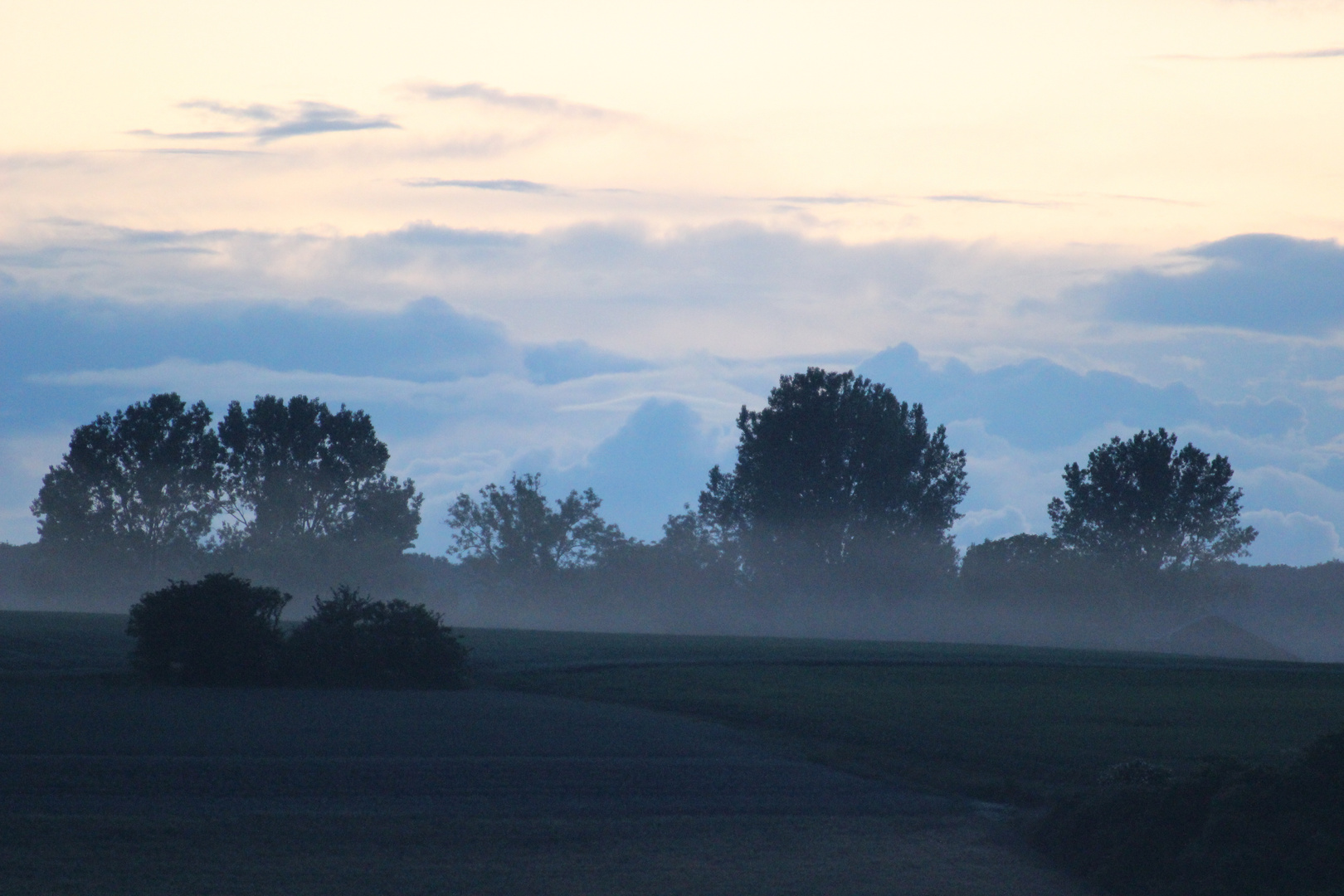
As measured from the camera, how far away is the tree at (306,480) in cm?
8588

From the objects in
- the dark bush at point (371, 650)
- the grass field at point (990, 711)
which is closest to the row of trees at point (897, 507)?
the grass field at point (990, 711)

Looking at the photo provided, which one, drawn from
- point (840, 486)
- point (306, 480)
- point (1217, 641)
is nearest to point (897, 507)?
point (840, 486)

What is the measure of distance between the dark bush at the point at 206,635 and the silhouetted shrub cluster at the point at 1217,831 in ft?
70.9

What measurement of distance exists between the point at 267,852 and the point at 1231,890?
8406 mm

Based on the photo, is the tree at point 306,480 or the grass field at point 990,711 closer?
the grass field at point 990,711

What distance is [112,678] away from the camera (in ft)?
95.5

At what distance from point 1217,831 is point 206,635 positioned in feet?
78.3

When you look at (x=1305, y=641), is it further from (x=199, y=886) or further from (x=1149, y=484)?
(x=199, y=886)

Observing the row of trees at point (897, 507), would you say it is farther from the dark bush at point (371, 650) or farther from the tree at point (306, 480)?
the dark bush at point (371, 650)

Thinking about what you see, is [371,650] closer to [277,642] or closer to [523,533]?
[277,642]

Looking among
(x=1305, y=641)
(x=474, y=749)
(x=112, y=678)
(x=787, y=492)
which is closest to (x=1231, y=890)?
(x=474, y=749)

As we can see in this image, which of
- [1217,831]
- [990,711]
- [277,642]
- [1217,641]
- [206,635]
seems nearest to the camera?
[1217,831]

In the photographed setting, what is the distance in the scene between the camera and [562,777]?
54.9 feet

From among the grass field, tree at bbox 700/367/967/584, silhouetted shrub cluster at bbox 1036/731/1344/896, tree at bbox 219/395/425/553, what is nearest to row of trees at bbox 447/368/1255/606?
tree at bbox 700/367/967/584
